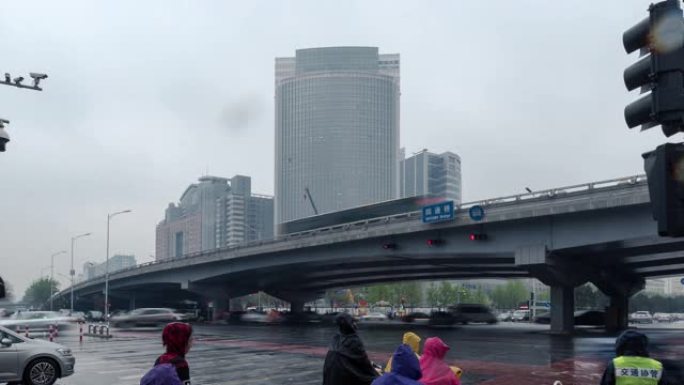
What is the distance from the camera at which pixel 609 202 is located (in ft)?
105

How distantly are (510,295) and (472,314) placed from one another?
8455 cm

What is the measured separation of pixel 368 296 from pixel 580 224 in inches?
3699

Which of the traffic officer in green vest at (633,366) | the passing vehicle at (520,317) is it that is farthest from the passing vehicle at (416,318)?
the traffic officer in green vest at (633,366)

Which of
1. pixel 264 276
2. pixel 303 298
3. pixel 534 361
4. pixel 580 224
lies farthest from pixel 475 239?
pixel 303 298

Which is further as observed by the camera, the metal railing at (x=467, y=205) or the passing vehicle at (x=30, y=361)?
the metal railing at (x=467, y=205)

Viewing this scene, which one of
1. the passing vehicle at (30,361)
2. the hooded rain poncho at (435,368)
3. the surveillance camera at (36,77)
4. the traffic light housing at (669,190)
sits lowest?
the passing vehicle at (30,361)

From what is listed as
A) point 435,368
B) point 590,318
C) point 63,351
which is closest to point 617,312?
point 590,318

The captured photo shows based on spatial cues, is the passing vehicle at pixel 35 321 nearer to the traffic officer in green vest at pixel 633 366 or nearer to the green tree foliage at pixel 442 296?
the traffic officer in green vest at pixel 633 366

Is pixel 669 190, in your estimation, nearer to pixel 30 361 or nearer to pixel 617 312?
pixel 30 361

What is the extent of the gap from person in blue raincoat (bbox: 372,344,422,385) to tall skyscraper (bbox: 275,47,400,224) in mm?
166897

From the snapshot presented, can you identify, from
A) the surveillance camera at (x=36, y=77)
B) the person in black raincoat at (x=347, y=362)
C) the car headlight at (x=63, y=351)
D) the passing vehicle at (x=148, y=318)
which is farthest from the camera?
A: the passing vehicle at (x=148, y=318)

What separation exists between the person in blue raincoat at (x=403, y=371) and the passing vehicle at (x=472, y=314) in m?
55.0

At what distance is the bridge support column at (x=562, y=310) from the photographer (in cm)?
4028

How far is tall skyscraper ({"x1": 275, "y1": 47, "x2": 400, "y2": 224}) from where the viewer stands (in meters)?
177
